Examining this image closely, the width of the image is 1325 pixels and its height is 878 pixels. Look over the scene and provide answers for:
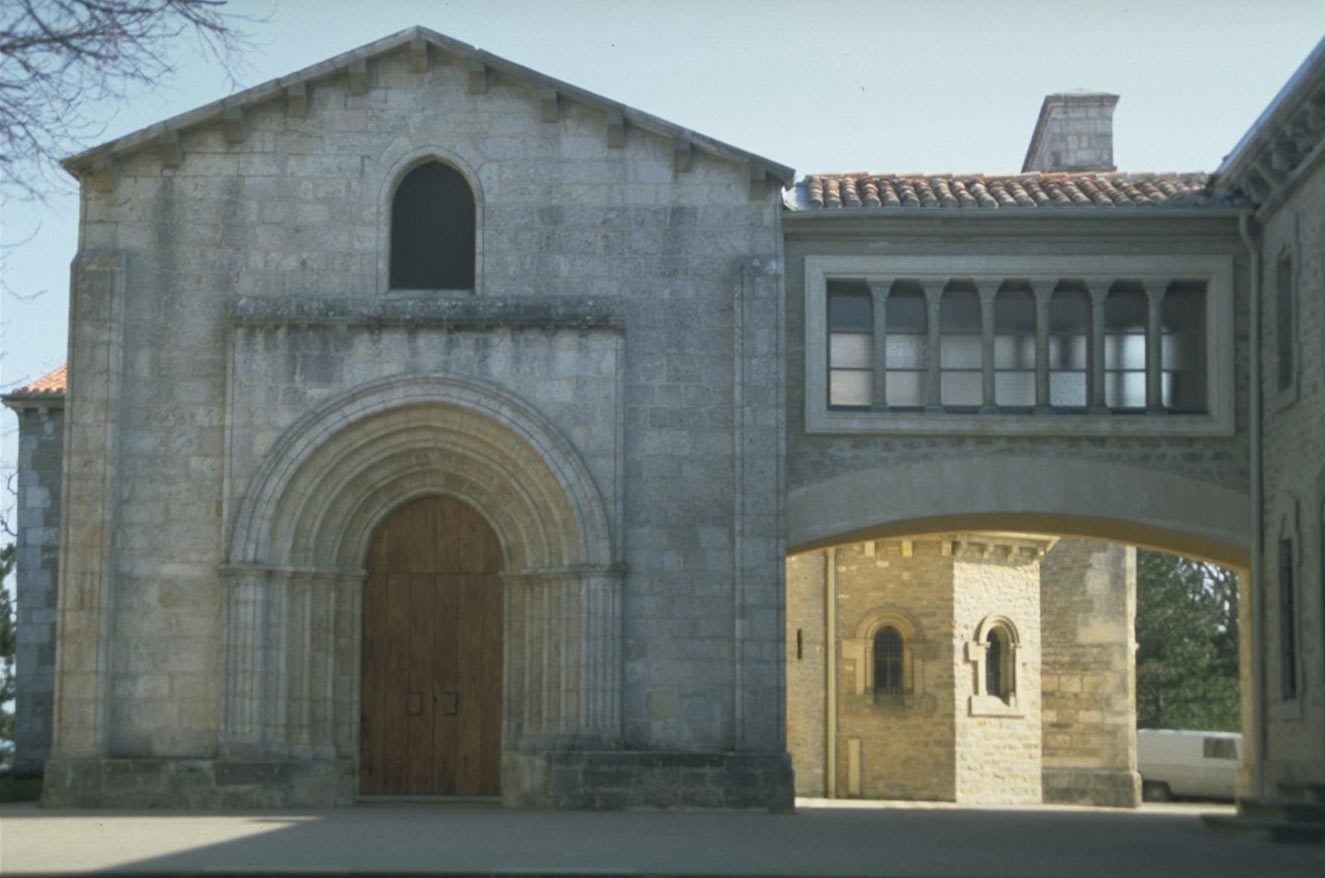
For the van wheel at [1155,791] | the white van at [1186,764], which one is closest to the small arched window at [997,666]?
the white van at [1186,764]

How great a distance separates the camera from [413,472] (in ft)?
74.6

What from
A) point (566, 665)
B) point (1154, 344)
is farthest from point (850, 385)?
point (566, 665)

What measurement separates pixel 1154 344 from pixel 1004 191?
2.30m

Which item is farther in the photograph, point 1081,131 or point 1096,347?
point 1081,131

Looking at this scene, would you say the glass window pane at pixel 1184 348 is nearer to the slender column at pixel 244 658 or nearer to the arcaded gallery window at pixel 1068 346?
the arcaded gallery window at pixel 1068 346

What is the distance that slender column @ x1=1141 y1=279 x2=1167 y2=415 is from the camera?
22703mm

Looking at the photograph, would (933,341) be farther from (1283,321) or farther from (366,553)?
(366,553)

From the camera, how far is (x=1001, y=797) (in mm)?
34062

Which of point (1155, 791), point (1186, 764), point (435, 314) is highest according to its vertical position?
point (435, 314)

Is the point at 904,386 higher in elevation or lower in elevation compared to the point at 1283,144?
lower

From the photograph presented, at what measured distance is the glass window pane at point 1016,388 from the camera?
22891 millimetres

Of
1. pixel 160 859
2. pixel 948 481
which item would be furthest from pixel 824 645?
pixel 160 859

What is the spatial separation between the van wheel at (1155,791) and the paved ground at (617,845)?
18.9 meters

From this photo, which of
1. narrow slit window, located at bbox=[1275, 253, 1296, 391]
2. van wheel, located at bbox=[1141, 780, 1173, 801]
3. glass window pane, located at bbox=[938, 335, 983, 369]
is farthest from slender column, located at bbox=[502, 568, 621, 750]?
van wheel, located at bbox=[1141, 780, 1173, 801]
